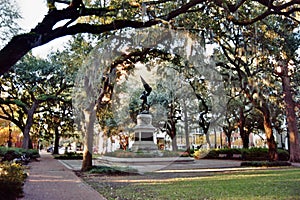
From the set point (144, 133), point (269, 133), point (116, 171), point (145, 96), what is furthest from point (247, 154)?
point (116, 171)

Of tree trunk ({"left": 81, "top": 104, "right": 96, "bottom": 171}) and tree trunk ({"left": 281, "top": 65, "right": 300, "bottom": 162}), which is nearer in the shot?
tree trunk ({"left": 81, "top": 104, "right": 96, "bottom": 171})

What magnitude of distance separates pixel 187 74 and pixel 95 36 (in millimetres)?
5021

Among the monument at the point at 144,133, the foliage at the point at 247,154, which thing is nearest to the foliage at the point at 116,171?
the monument at the point at 144,133

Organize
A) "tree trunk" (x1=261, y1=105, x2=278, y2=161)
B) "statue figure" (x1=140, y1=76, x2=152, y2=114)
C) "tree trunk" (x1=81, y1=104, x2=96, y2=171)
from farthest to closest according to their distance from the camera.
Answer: "tree trunk" (x1=261, y1=105, x2=278, y2=161)
"tree trunk" (x1=81, y1=104, x2=96, y2=171)
"statue figure" (x1=140, y1=76, x2=152, y2=114)

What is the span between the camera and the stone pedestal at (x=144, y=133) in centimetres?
1641

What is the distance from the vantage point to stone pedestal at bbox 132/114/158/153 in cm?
1641

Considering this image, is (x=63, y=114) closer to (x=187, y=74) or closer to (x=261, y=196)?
(x=187, y=74)

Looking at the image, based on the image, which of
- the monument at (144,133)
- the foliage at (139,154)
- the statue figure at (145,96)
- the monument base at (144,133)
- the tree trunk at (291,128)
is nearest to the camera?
the statue figure at (145,96)

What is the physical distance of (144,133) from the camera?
16828 mm

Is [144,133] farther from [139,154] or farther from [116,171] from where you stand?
[116,171]

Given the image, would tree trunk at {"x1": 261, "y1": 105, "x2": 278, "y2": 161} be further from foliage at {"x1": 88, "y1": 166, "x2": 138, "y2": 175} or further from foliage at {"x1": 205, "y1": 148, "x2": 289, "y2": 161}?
foliage at {"x1": 88, "y1": 166, "x2": 138, "y2": 175}

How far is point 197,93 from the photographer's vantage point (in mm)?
14734

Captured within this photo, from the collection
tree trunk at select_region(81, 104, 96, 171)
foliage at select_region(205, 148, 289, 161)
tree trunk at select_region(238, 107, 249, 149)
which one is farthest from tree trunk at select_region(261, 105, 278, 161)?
tree trunk at select_region(238, 107, 249, 149)

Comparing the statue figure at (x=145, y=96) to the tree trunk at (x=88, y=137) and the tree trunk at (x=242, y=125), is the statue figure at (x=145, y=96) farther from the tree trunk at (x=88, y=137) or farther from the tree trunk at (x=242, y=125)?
the tree trunk at (x=242, y=125)
